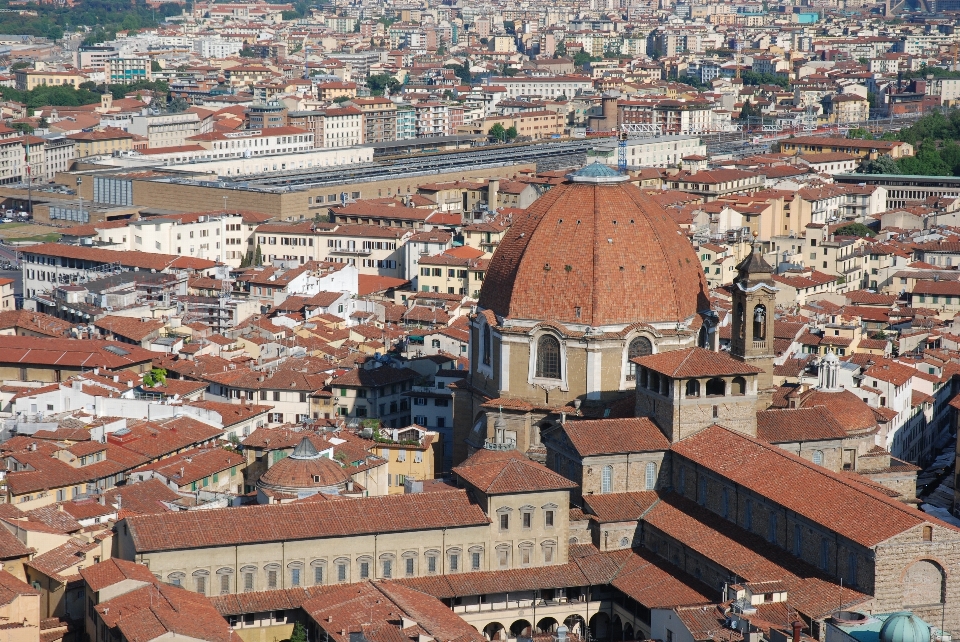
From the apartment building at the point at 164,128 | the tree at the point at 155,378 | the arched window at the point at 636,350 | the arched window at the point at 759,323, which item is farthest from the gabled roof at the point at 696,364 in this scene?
the apartment building at the point at 164,128

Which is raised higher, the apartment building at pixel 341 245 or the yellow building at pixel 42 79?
the yellow building at pixel 42 79

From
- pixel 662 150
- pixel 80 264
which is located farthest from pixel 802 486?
pixel 662 150

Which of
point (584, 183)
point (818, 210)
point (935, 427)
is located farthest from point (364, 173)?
point (584, 183)

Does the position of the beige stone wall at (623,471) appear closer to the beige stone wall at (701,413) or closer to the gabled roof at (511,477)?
the beige stone wall at (701,413)

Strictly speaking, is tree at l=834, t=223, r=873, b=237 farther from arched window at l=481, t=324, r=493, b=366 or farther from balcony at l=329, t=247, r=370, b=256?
arched window at l=481, t=324, r=493, b=366

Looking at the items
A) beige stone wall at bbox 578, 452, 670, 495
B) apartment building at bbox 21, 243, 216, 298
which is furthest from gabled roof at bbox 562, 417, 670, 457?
apartment building at bbox 21, 243, 216, 298

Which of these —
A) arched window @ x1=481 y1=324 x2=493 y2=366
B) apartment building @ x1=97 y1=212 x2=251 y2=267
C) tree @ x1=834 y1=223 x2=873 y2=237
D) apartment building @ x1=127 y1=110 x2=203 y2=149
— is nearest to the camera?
arched window @ x1=481 y1=324 x2=493 y2=366
